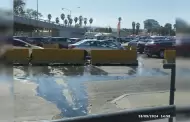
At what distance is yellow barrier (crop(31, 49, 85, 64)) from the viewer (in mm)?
17344

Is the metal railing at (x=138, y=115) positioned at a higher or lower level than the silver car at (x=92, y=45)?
higher

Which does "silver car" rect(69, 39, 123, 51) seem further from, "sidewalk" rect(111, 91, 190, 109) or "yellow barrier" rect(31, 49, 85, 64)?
"sidewalk" rect(111, 91, 190, 109)

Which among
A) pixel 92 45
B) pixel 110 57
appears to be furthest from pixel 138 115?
pixel 92 45

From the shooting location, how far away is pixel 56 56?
17469mm

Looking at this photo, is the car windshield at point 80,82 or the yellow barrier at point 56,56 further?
the yellow barrier at point 56,56

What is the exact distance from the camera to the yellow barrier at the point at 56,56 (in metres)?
17.3

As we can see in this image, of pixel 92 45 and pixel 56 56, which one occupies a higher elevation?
pixel 92 45

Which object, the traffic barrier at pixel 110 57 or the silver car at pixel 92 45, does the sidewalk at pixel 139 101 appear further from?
the silver car at pixel 92 45

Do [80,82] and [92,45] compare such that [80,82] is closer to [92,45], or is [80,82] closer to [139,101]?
[139,101]

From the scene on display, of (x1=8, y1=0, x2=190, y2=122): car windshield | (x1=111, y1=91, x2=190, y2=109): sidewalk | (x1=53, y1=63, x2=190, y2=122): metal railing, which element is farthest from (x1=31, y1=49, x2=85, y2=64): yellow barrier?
(x1=53, y1=63, x2=190, y2=122): metal railing

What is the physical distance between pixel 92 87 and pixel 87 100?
2202mm

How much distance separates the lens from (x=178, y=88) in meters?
1.99

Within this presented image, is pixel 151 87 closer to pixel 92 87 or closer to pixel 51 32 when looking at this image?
pixel 92 87

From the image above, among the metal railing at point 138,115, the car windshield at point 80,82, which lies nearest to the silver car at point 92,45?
the car windshield at point 80,82
